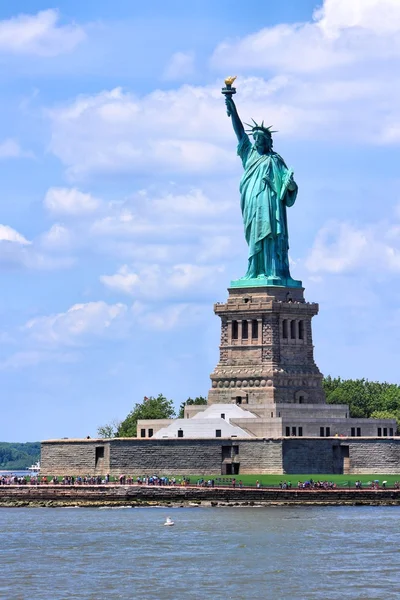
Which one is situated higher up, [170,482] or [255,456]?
[255,456]

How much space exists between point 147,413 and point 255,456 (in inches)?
1029

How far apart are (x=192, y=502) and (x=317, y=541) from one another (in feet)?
71.2

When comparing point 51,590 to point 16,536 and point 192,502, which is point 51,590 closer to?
point 16,536

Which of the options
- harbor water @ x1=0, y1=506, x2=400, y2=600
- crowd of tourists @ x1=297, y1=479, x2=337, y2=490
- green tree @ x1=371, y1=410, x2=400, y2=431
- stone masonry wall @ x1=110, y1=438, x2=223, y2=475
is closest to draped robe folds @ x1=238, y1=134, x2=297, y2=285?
stone masonry wall @ x1=110, y1=438, x2=223, y2=475

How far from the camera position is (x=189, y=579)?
66000mm

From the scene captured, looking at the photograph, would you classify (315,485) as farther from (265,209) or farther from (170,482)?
(265,209)

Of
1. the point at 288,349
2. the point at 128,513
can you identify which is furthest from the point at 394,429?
→ the point at 128,513

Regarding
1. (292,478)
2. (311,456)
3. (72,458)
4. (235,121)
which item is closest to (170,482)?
(292,478)

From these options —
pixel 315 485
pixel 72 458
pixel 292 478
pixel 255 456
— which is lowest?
pixel 315 485

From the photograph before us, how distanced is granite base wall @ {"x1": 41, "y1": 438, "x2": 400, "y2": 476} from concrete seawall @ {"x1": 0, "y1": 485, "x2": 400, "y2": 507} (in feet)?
18.7

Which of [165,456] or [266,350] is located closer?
[165,456]

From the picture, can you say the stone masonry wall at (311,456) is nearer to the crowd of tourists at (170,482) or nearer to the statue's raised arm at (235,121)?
the crowd of tourists at (170,482)

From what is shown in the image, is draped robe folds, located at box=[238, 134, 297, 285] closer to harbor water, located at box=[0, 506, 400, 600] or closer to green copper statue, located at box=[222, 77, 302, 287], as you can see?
green copper statue, located at box=[222, 77, 302, 287]

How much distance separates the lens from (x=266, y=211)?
375ft
